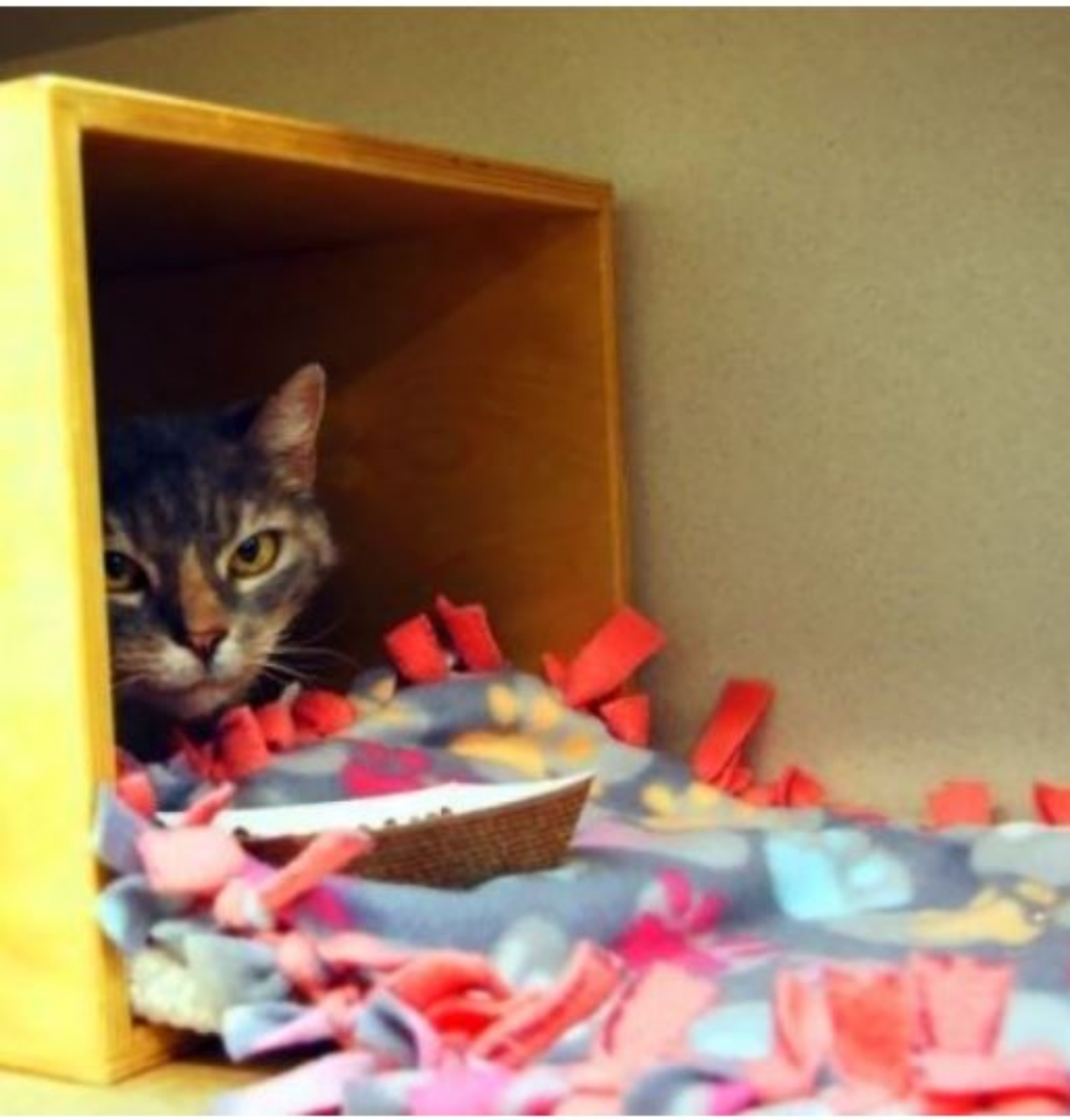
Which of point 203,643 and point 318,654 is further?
point 318,654

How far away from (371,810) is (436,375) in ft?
1.50

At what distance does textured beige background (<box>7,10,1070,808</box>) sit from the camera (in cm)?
126

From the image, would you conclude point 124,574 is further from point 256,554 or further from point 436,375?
point 436,375

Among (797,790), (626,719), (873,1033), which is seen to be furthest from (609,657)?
(873,1033)

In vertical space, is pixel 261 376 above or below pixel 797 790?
above

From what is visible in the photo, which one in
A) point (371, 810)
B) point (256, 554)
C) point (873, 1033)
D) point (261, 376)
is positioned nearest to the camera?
point (873, 1033)

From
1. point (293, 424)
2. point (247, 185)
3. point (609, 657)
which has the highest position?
point (247, 185)

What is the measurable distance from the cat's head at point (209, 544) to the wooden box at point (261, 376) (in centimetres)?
11

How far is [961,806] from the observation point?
1258mm

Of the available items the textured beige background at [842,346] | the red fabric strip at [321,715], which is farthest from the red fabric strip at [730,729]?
the red fabric strip at [321,715]

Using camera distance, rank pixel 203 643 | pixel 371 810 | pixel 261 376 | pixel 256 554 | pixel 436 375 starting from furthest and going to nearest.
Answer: pixel 261 376
pixel 436 375
pixel 256 554
pixel 203 643
pixel 371 810

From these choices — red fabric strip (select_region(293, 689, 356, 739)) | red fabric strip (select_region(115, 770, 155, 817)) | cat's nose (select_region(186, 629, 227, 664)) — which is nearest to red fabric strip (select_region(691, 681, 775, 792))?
red fabric strip (select_region(293, 689, 356, 739))

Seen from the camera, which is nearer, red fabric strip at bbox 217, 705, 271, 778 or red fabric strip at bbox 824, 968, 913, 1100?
red fabric strip at bbox 824, 968, 913, 1100

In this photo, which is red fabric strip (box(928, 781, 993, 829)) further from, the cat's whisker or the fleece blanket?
the cat's whisker
